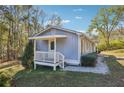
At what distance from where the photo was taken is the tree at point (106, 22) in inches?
392

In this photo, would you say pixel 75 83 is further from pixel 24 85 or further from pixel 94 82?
pixel 24 85

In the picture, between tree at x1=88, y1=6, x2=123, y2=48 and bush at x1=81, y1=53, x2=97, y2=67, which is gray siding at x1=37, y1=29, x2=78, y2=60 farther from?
tree at x1=88, y1=6, x2=123, y2=48

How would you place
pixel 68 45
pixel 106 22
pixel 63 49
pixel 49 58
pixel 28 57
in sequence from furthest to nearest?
pixel 106 22
pixel 63 49
pixel 68 45
pixel 28 57
pixel 49 58

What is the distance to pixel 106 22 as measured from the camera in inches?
458

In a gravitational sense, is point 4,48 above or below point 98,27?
below

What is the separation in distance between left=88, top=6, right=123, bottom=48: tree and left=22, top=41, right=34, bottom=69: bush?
15.3 feet

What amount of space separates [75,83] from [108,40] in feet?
27.2

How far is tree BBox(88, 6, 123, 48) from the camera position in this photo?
995 centimetres

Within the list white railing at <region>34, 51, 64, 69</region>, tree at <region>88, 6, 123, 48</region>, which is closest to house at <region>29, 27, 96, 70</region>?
white railing at <region>34, 51, 64, 69</region>

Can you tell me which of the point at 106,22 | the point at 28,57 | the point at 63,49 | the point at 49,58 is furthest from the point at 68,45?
the point at 106,22

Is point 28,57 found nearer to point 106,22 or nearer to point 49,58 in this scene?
point 49,58

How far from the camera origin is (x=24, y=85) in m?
4.89

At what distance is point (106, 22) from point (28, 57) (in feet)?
22.0
